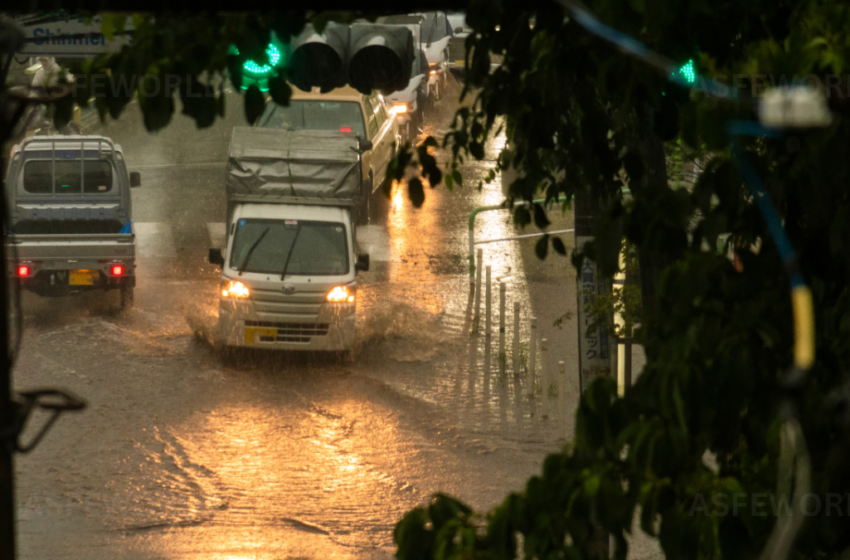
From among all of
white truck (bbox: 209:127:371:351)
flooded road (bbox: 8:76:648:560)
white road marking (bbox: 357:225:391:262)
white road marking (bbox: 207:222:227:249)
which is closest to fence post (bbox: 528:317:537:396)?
flooded road (bbox: 8:76:648:560)

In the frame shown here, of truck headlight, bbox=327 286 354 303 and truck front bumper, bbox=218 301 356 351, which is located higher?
truck headlight, bbox=327 286 354 303

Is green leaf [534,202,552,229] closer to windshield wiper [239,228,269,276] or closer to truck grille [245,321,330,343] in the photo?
truck grille [245,321,330,343]

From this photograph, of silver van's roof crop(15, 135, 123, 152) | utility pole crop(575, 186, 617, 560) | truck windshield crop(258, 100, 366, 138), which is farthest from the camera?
truck windshield crop(258, 100, 366, 138)

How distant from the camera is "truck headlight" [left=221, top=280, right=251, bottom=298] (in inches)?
491

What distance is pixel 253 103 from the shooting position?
2.82 metres

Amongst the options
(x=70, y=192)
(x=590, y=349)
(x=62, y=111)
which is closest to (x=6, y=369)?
(x=62, y=111)

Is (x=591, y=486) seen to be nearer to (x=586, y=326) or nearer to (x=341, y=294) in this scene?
(x=586, y=326)

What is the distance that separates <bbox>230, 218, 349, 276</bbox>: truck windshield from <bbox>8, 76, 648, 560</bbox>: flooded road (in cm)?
137

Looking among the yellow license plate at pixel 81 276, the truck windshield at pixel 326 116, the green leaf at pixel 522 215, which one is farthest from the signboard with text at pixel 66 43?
the truck windshield at pixel 326 116

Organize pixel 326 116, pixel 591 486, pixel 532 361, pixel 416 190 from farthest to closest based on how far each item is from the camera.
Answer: pixel 326 116 < pixel 532 361 < pixel 416 190 < pixel 591 486

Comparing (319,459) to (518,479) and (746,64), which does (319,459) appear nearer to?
(518,479)

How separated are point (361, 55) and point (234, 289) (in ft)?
27.8

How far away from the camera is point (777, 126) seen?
1.74 meters

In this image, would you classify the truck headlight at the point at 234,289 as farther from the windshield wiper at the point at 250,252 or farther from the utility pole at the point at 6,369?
the utility pole at the point at 6,369
